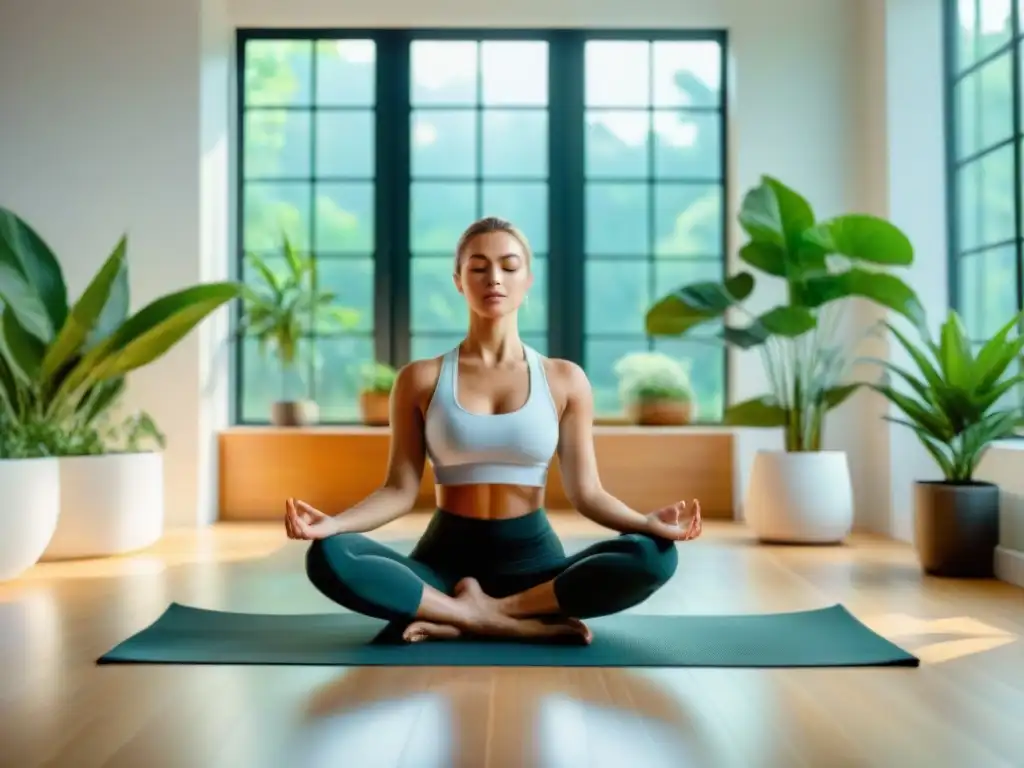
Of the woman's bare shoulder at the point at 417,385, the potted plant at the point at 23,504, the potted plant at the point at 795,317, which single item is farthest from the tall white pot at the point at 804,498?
the potted plant at the point at 23,504

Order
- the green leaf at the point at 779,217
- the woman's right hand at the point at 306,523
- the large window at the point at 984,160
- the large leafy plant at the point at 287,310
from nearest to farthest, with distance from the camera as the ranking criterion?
the woman's right hand at the point at 306,523, the large window at the point at 984,160, the green leaf at the point at 779,217, the large leafy plant at the point at 287,310

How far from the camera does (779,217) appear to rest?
4.49 m

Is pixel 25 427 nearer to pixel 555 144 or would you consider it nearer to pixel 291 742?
pixel 291 742

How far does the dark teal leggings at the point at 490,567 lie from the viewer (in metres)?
2.37

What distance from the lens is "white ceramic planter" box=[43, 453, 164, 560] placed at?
160 inches

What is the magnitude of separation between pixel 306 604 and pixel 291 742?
4.52 ft

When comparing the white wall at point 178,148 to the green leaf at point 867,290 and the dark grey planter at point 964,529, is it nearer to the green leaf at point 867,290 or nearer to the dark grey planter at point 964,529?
the green leaf at point 867,290

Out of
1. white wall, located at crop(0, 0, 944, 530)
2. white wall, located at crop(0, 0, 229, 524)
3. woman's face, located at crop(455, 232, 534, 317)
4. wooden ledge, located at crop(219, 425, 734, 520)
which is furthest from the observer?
wooden ledge, located at crop(219, 425, 734, 520)

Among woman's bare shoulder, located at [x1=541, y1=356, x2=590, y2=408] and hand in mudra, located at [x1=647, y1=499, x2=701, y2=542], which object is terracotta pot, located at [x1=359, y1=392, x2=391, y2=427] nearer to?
woman's bare shoulder, located at [x1=541, y1=356, x2=590, y2=408]

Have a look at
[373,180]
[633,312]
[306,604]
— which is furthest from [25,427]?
[633,312]

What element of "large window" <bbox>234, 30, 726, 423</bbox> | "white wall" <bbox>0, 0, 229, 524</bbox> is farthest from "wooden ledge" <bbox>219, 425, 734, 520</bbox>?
"large window" <bbox>234, 30, 726, 423</bbox>

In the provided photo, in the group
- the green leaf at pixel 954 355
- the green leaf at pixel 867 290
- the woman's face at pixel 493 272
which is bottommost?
the green leaf at pixel 954 355

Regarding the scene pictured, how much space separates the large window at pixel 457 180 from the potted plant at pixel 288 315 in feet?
0.21

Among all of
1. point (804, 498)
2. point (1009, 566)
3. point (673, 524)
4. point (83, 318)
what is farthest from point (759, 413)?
point (83, 318)
